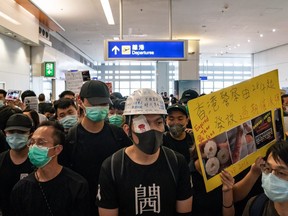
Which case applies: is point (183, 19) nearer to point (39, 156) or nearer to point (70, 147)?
point (70, 147)

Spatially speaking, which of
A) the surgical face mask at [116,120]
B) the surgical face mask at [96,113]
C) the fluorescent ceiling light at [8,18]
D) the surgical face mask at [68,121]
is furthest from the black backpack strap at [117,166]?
the fluorescent ceiling light at [8,18]

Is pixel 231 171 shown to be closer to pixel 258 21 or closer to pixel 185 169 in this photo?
pixel 185 169

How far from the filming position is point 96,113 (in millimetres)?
2430

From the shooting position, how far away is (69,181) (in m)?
1.95

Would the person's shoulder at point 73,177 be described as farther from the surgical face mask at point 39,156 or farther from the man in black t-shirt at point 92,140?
the man in black t-shirt at point 92,140

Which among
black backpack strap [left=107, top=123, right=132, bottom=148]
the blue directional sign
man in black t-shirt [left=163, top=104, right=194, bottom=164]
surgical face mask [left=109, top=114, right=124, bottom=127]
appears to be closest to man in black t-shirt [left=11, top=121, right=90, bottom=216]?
black backpack strap [left=107, top=123, right=132, bottom=148]

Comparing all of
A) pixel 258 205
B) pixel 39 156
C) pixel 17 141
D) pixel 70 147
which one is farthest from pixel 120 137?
pixel 258 205

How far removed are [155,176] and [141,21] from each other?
30.9 feet

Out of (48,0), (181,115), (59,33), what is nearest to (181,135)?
(181,115)

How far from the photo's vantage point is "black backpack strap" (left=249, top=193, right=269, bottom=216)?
1.67 meters

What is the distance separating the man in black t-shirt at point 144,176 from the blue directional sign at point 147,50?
212 inches

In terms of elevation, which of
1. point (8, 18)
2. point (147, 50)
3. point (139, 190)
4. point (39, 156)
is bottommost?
point (139, 190)

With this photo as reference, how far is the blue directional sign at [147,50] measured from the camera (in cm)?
693

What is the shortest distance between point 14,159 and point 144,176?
3.99 ft
